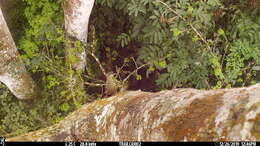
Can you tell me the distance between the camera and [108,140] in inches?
81.0

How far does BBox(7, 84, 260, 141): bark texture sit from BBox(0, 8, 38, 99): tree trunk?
1490 mm

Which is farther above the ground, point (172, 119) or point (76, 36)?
point (76, 36)

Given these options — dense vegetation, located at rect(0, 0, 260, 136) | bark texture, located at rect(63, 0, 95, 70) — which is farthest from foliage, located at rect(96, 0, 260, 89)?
bark texture, located at rect(63, 0, 95, 70)

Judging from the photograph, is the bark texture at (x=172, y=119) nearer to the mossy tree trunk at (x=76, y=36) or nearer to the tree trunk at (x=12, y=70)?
the mossy tree trunk at (x=76, y=36)

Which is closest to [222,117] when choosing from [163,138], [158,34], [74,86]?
[163,138]

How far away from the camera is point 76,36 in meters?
3.76

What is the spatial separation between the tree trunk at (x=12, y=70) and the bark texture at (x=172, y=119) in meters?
1.49

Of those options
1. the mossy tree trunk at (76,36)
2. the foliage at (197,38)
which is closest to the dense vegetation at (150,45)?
the foliage at (197,38)

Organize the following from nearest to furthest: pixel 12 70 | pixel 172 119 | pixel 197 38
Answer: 1. pixel 172 119
2. pixel 197 38
3. pixel 12 70

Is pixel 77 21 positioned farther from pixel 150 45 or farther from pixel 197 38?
pixel 197 38

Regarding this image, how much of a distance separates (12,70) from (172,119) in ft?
8.95

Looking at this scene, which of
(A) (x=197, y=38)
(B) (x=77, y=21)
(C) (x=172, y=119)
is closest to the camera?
(C) (x=172, y=119)

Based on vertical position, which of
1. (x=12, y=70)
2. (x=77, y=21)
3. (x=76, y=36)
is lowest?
(x=12, y=70)

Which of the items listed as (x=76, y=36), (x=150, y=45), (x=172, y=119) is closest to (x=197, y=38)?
(x=150, y=45)
